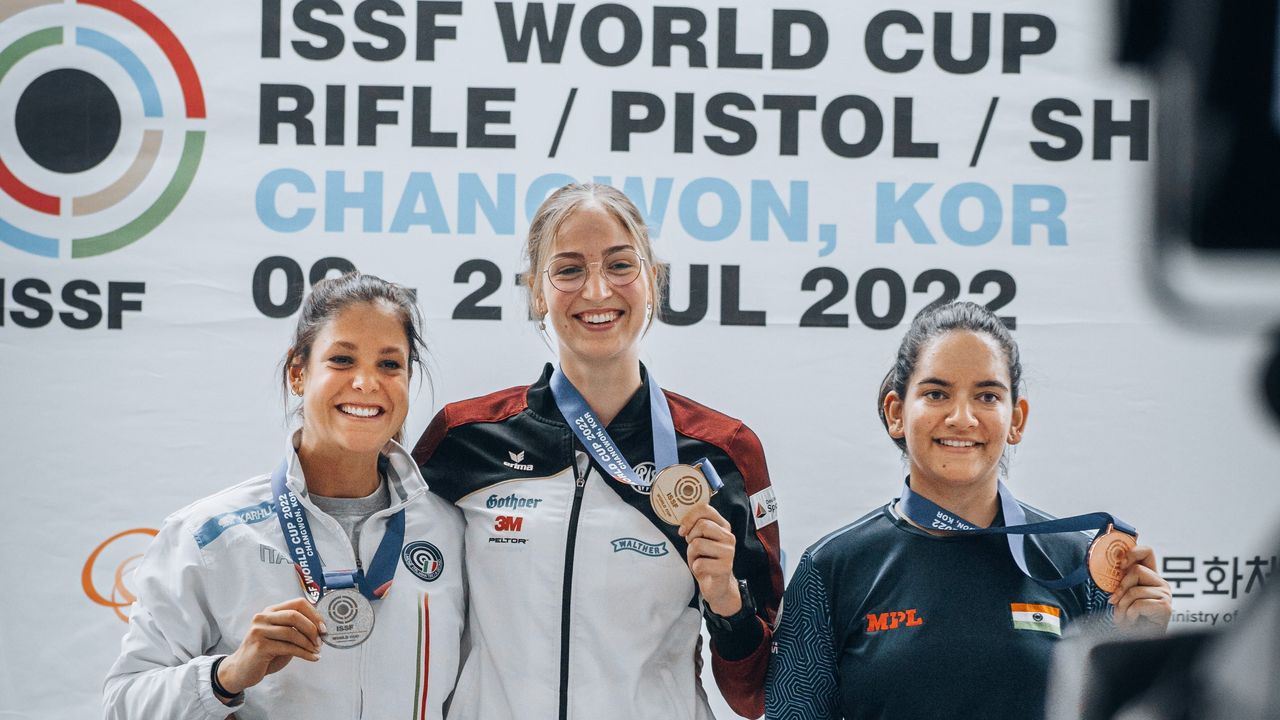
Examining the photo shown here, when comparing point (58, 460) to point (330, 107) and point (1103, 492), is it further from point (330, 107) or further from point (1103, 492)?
point (1103, 492)

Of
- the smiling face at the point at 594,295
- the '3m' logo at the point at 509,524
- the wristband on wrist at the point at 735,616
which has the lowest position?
the wristband on wrist at the point at 735,616

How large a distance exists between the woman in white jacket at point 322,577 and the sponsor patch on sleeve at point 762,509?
0.58m

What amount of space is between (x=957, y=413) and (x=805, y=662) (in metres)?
0.54

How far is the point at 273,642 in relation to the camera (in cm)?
189

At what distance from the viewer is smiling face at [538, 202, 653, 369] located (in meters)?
2.26

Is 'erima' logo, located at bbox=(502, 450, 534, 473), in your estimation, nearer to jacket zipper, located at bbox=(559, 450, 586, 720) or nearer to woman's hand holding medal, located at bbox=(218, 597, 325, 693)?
jacket zipper, located at bbox=(559, 450, 586, 720)

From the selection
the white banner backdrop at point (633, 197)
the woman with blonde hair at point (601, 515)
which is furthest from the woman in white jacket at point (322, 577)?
the white banner backdrop at point (633, 197)

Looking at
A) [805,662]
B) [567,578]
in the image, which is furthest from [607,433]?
[805,662]

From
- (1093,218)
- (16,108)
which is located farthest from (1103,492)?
(16,108)

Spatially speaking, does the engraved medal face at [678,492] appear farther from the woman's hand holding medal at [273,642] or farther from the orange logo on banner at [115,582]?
the orange logo on banner at [115,582]

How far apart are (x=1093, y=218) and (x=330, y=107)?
200cm

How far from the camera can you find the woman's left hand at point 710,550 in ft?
6.70

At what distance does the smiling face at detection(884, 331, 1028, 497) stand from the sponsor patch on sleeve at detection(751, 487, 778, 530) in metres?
0.28

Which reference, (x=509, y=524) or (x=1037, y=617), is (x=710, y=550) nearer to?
(x=509, y=524)
